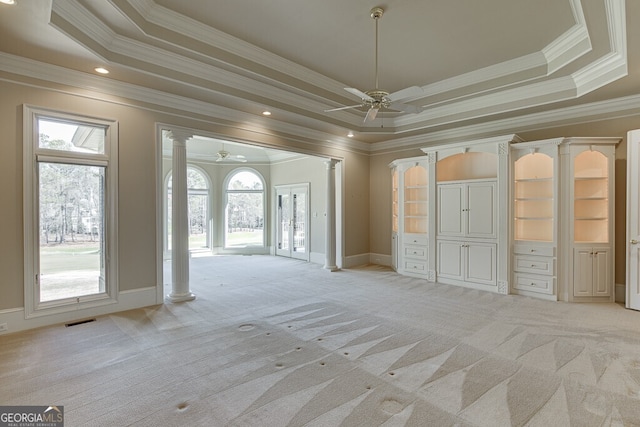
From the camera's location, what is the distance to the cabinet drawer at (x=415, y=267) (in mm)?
6306

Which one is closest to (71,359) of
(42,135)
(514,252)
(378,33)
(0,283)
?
(0,283)

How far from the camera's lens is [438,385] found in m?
2.51

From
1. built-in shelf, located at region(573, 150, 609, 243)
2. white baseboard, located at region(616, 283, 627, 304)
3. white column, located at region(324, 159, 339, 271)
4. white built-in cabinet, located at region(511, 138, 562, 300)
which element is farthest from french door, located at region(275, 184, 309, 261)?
white baseboard, located at region(616, 283, 627, 304)

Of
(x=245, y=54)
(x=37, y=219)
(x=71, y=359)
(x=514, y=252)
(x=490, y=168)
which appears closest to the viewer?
(x=71, y=359)

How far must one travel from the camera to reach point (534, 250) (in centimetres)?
507

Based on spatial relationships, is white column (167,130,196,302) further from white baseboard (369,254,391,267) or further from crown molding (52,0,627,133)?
white baseboard (369,254,391,267)

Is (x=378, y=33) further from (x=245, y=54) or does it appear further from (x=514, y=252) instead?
(x=514, y=252)

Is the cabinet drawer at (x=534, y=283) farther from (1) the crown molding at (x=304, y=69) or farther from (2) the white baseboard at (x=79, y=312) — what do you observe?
(2) the white baseboard at (x=79, y=312)

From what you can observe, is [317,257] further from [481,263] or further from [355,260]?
[481,263]

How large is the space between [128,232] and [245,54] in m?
2.93

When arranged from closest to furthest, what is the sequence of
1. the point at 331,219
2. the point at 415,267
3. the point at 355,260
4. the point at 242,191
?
the point at 415,267 < the point at 331,219 < the point at 355,260 < the point at 242,191

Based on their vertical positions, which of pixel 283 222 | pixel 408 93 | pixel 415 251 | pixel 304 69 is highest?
pixel 304 69

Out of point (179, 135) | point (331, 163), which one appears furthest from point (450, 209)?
point (179, 135)

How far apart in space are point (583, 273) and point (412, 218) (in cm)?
305
